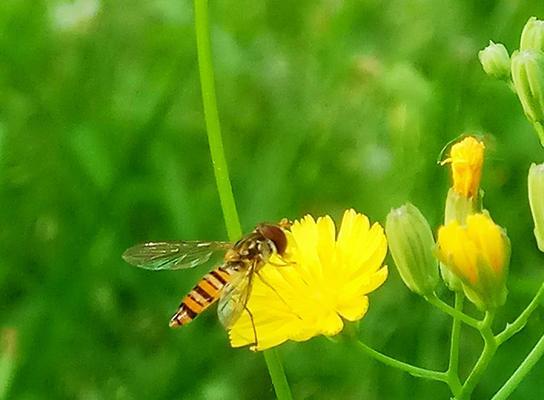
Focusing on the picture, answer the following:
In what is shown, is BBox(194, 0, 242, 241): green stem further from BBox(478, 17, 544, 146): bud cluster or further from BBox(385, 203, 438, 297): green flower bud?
BBox(478, 17, 544, 146): bud cluster

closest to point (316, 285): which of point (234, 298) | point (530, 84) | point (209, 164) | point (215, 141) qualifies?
point (234, 298)

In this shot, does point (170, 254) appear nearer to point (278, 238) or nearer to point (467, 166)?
point (278, 238)

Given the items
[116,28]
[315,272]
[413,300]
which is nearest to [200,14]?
[315,272]

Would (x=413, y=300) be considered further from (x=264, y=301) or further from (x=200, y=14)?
(x=200, y=14)

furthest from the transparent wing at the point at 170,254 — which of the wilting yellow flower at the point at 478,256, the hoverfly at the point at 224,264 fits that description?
the wilting yellow flower at the point at 478,256

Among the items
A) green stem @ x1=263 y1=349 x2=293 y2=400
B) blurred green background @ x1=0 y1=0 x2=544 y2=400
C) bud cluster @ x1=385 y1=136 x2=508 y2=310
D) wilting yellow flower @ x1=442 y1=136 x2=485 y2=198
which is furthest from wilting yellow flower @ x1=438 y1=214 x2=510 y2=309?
blurred green background @ x1=0 y1=0 x2=544 y2=400

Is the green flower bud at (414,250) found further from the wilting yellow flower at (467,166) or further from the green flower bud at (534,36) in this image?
the green flower bud at (534,36)
